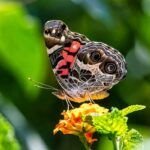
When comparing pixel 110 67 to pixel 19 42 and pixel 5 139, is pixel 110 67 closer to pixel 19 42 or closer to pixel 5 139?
pixel 5 139

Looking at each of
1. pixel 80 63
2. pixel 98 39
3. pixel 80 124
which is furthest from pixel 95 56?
pixel 98 39

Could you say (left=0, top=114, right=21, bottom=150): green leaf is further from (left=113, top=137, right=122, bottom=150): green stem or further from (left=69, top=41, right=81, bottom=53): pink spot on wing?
(left=69, top=41, right=81, bottom=53): pink spot on wing

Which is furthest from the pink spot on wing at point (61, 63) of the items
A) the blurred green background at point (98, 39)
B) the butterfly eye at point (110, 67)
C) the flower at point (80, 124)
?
the blurred green background at point (98, 39)

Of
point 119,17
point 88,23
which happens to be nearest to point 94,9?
point 119,17

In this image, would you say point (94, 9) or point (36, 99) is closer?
point (94, 9)

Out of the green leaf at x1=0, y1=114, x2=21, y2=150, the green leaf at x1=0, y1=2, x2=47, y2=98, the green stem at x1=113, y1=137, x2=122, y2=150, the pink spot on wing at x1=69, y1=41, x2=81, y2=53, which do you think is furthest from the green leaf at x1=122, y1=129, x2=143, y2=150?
the green leaf at x1=0, y1=2, x2=47, y2=98

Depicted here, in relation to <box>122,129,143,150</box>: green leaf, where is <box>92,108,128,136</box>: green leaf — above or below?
above

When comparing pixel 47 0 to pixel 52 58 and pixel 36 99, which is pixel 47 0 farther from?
pixel 52 58
